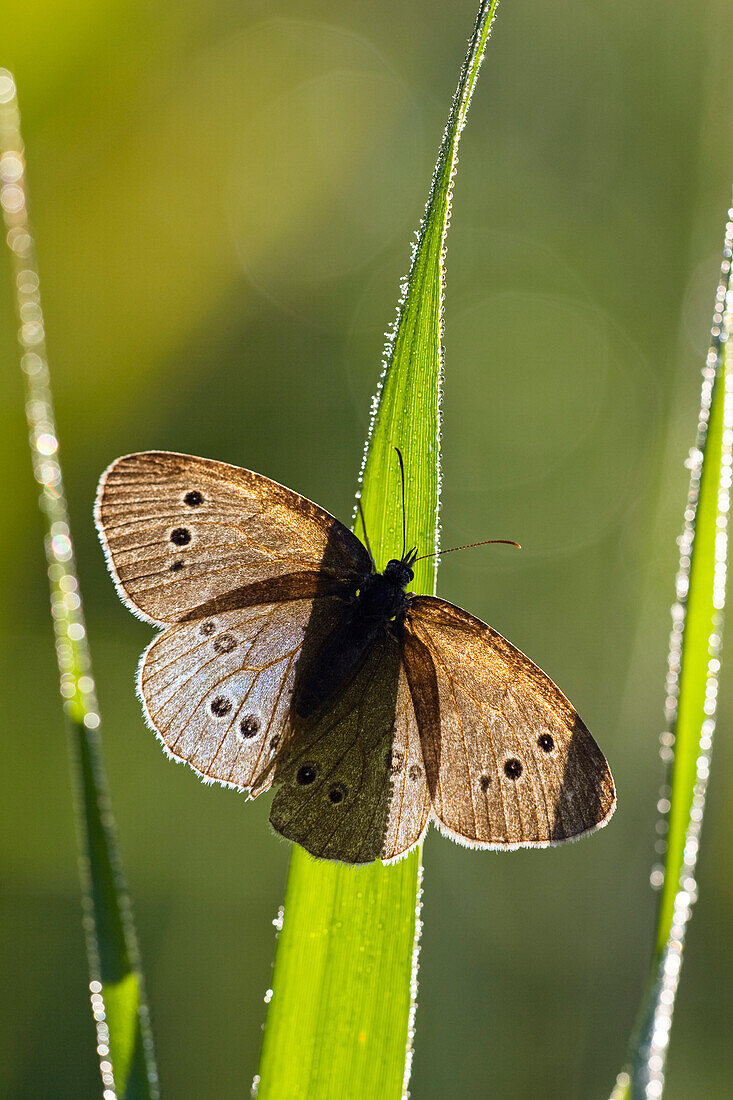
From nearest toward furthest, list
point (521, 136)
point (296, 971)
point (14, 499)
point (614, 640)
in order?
point (296, 971) → point (14, 499) → point (614, 640) → point (521, 136)

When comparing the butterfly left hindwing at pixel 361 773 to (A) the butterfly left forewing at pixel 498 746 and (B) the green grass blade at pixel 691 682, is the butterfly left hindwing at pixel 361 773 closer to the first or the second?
(A) the butterfly left forewing at pixel 498 746

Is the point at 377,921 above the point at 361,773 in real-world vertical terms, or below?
below

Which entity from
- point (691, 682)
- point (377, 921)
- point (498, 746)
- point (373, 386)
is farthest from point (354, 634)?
point (373, 386)

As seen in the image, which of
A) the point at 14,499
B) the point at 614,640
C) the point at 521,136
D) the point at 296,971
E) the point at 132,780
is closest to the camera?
the point at 296,971

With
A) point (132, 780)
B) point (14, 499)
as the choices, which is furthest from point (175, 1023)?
point (14, 499)

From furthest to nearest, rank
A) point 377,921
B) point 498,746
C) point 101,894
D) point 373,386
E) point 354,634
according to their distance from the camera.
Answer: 1. point 373,386
2. point 354,634
3. point 498,746
4. point 377,921
5. point 101,894

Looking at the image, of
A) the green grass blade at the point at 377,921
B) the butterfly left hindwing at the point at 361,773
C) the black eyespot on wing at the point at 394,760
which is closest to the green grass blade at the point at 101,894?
the green grass blade at the point at 377,921

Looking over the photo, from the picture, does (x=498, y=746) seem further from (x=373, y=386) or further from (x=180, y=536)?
(x=373, y=386)

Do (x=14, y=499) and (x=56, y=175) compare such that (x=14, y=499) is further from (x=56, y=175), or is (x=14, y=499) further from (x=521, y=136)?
(x=521, y=136)
